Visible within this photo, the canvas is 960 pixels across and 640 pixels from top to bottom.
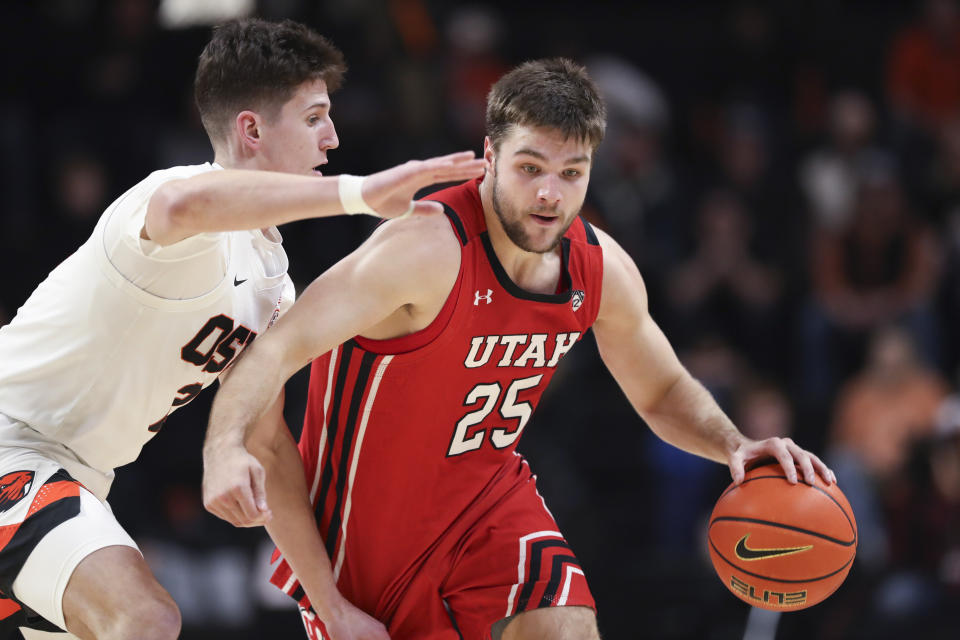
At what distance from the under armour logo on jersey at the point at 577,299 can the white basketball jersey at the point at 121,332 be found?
1200 mm

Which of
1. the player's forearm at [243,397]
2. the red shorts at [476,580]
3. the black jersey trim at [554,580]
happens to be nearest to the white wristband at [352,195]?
the player's forearm at [243,397]

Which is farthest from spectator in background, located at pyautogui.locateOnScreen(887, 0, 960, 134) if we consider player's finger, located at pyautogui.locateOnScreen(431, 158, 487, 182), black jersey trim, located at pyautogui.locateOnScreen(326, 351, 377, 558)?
player's finger, located at pyautogui.locateOnScreen(431, 158, 487, 182)

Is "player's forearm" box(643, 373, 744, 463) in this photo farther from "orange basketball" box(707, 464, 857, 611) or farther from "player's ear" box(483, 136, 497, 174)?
"player's ear" box(483, 136, 497, 174)

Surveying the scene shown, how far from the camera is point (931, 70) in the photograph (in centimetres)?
1100

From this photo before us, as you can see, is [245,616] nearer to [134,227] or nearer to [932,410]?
[134,227]

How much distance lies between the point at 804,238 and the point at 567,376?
2382 mm

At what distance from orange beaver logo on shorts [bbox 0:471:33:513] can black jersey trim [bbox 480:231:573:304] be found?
1709 millimetres

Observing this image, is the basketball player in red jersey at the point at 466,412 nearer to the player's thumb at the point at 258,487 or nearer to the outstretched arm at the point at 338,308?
the outstretched arm at the point at 338,308

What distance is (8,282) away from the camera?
27.9 ft

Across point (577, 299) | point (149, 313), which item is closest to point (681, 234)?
point (577, 299)

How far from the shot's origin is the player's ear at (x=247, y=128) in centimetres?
425

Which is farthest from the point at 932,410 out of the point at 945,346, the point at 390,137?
the point at 390,137

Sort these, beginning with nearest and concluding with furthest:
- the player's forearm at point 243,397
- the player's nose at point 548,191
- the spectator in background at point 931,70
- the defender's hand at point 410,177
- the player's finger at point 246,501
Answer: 1. the player's finger at point 246,501
2. the defender's hand at point 410,177
3. the player's forearm at point 243,397
4. the player's nose at point 548,191
5. the spectator in background at point 931,70

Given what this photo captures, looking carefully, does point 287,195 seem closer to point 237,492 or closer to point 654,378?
point 237,492
